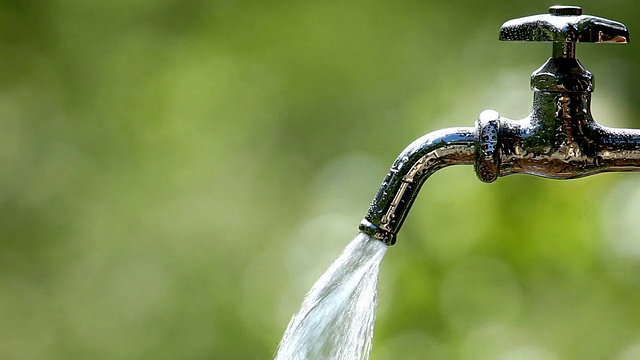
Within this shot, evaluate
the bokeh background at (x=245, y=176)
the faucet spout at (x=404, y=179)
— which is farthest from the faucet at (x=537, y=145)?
the bokeh background at (x=245, y=176)

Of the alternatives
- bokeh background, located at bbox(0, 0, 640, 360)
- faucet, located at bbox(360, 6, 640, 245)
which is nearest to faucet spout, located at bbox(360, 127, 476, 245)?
faucet, located at bbox(360, 6, 640, 245)

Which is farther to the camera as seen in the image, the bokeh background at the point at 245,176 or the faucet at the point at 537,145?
the bokeh background at the point at 245,176

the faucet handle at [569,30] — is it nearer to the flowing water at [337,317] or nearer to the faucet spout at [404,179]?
the faucet spout at [404,179]

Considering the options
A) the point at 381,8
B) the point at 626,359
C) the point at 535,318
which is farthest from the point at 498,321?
the point at 381,8

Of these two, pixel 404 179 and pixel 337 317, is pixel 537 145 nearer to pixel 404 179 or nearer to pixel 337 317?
pixel 404 179

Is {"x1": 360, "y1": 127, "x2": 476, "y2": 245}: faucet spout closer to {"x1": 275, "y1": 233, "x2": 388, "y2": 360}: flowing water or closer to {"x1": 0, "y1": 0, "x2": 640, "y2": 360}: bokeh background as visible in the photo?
{"x1": 275, "y1": 233, "x2": 388, "y2": 360}: flowing water

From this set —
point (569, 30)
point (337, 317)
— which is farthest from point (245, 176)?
point (569, 30)

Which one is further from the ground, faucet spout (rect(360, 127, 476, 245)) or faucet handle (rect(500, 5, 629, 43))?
faucet handle (rect(500, 5, 629, 43))

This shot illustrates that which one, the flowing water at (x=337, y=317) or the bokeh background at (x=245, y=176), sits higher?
the bokeh background at (x=245, y=176)
